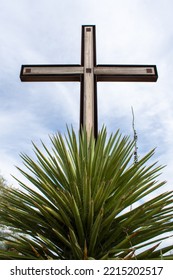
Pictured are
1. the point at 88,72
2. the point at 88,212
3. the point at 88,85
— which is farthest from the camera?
the point at 88,72

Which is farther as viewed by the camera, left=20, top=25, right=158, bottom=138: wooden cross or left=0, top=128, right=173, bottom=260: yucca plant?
left=20, top=25, right=158, bottom=138: wooden cross

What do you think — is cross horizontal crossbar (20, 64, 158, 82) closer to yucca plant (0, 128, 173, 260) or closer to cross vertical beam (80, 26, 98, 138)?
cross vertical beam (80, 26, 98, 138)

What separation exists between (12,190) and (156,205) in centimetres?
104

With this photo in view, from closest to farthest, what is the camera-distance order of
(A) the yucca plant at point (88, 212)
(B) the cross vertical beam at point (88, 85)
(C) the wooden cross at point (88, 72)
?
1. (A) the yucca plant at point (88, 212)
2. (B) the cross vertical beam at point (88, 85)
3. (C) the wooden cross at point (88, 72)

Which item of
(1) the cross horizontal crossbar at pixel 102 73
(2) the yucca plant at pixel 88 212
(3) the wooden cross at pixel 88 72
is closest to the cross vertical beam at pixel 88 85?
(3) the wooden cross at pixel 88 72

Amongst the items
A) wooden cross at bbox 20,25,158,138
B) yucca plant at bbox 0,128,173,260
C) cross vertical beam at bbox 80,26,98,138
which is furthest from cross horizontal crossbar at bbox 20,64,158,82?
yucca plant at bbox 0,128,173,260

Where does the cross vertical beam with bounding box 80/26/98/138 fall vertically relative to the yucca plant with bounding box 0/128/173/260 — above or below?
above

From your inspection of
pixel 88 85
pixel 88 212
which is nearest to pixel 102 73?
pixel 88 85

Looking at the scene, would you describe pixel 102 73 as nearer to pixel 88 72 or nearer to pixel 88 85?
pixel 88 72

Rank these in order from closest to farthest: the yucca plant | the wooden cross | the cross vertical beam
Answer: the yucca plant < the cross vertical beam < the wooden cross

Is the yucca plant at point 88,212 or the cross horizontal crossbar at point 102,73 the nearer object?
the yucca plant at point 88,212

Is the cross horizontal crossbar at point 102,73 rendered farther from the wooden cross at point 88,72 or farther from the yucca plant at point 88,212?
the yucca plant at point 88,212
